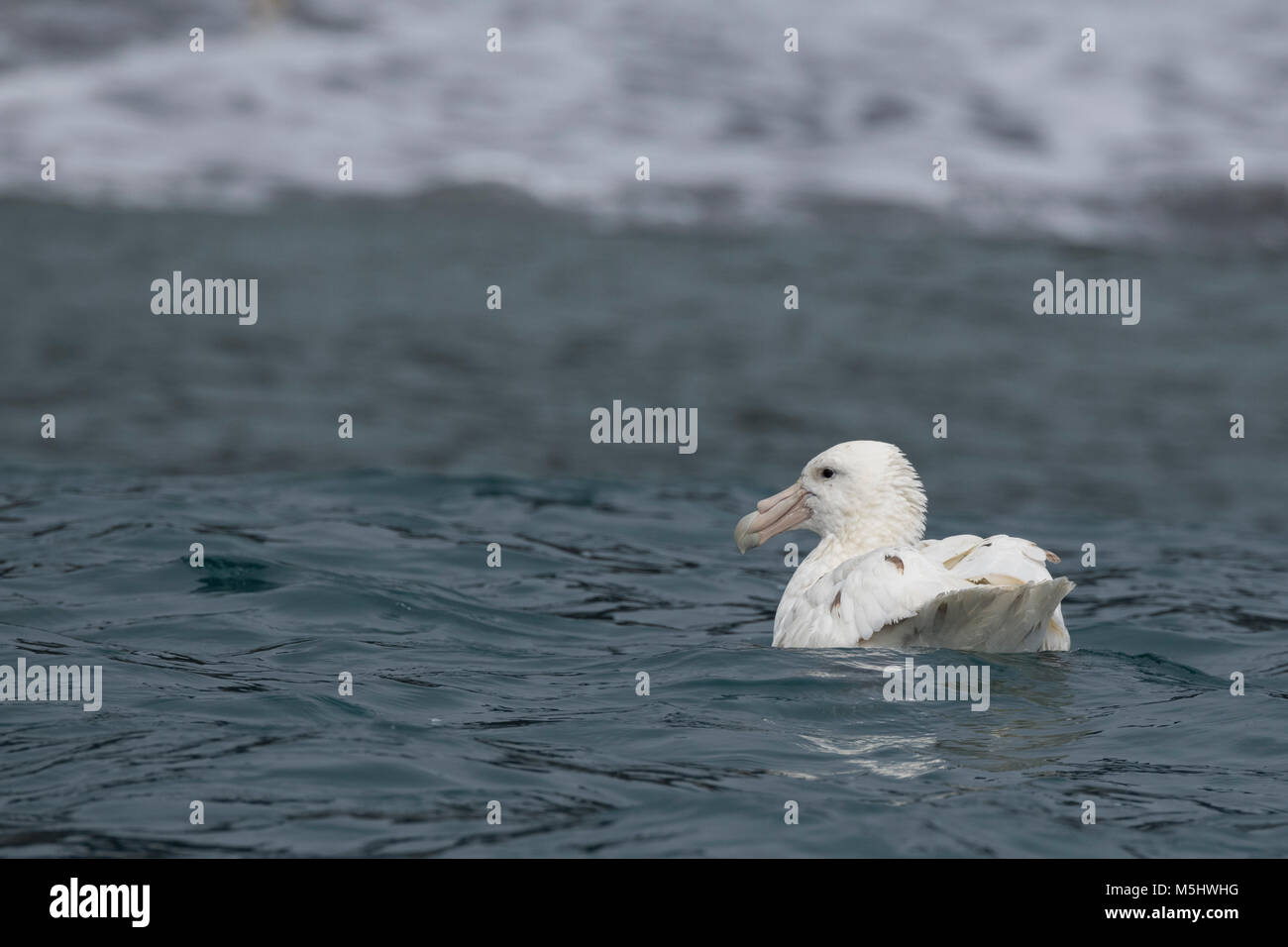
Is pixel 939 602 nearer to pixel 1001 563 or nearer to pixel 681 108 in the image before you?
pixel 1001 563

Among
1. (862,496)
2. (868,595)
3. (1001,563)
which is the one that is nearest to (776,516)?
(862,496)

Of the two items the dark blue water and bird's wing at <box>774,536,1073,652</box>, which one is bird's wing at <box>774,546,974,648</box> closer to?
bird's wing at <box>774,536,1073,652</box>

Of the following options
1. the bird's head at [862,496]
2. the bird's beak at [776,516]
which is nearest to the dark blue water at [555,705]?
the bird's beak at [776,516]

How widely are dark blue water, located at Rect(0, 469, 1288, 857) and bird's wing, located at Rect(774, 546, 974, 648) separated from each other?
0.19 meters

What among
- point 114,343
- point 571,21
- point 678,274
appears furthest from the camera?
point 571,21

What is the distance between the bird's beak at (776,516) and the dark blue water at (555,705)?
2.06 ft

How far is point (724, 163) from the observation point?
2703 cm

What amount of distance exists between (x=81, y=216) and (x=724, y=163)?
9727 millimetres

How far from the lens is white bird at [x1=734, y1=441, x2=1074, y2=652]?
335 inches

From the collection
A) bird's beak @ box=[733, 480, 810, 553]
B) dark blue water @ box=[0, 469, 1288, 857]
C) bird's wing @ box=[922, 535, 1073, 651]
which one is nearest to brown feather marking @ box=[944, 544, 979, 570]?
bird's wing @ box=[922, 535, 1073, 651]

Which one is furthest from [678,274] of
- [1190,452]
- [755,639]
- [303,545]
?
[755,639]

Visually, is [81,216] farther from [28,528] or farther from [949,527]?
[949,527]

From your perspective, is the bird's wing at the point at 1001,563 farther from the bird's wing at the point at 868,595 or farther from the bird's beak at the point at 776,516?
the bird's beak at the point at 776,516

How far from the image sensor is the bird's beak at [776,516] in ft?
32.8
